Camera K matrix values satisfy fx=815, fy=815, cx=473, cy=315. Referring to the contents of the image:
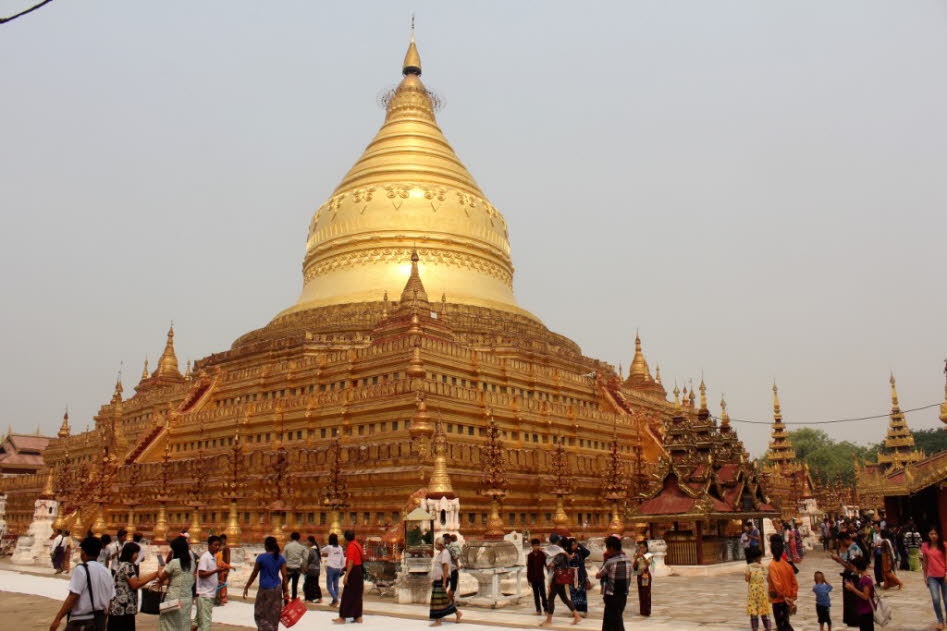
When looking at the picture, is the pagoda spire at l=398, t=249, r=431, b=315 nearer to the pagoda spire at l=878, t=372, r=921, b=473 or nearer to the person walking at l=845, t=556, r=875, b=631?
the person walking at l=845, t=556, r=875, b=631

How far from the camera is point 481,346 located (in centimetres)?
3584

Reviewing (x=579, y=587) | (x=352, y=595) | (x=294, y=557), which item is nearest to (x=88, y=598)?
(x=352, y=595)

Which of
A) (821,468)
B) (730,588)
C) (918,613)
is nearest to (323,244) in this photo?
(730,588)

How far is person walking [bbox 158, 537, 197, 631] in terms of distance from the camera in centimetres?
1033

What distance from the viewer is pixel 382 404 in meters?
28.2

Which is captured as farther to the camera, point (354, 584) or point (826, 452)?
point (826, 452)

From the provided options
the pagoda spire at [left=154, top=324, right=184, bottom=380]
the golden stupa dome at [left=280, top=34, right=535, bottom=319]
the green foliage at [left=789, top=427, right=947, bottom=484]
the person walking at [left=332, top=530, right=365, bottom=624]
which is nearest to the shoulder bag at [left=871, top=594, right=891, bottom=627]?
the person walking at [left=332, top=530, right=365, bottom=624]

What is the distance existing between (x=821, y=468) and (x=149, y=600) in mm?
79071

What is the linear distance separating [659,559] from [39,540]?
23082 mm

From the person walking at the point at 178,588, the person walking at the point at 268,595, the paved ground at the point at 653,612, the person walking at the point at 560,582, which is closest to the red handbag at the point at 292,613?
the person walking at the point at 268,595

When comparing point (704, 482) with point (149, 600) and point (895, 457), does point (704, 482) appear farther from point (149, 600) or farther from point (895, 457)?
point (895, 457)

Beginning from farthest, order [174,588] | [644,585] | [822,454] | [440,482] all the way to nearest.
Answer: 1. [822,454]
2. [440,482]
3. [644,585]
4. [174,588]

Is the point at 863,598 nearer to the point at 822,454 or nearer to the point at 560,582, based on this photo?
the point at 560,582

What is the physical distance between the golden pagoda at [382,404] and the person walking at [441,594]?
616cm
